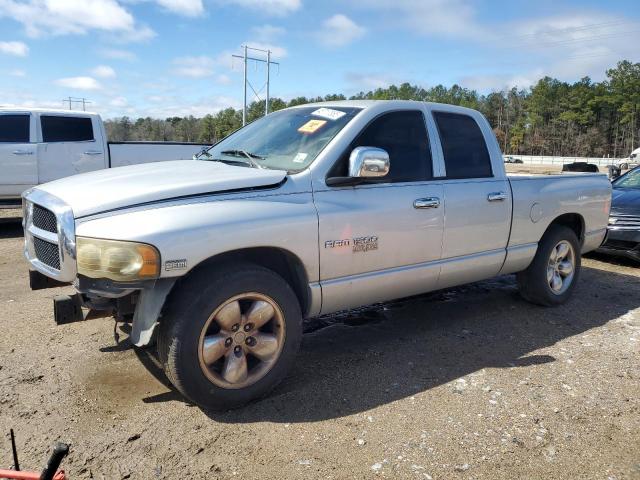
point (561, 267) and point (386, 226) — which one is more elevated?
point (386, 226)

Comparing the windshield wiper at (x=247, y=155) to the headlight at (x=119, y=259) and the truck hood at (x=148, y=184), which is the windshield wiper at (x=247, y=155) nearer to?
the truck hood at (x=148, y=184)

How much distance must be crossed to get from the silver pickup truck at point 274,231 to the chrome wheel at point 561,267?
59 cm

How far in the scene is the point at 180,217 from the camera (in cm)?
301

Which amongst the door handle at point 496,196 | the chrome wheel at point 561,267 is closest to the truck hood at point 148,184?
the door handle at point 496,196

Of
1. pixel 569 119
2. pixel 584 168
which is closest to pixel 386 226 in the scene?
pixel 584 168

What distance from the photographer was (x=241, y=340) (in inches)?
130

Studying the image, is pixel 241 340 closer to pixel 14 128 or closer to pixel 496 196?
pixel 496 196

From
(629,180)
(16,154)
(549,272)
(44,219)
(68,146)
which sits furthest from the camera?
(68,146)

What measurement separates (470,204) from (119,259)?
2.84 meters

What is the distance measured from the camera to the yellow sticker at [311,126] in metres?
A: 4.05

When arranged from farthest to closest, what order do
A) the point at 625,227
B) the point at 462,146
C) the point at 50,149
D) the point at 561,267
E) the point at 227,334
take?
the point at 50,149 → the point at 625,227 → the point at 561,267 → the point at 462,146 → the point at 227,334

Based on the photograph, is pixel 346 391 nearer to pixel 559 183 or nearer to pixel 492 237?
pixel 492 237

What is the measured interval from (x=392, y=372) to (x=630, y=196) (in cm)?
605

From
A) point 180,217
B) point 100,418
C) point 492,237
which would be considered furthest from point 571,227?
point 100,418
